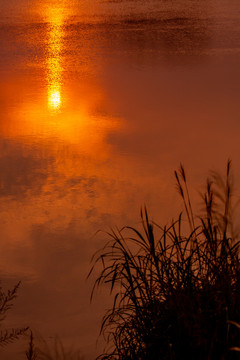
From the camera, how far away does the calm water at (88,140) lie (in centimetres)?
336

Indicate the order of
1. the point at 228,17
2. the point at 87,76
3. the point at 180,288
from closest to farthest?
1. the point at 180,288
2. the point at 87,76
3. the point at 228,17

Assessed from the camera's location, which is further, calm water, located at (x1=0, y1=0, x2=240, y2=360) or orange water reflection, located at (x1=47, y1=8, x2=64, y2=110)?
orange water reflection, located at (x1=47, y1=8, x2=64, y2=110)

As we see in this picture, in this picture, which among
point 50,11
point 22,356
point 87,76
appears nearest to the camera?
point 22,356

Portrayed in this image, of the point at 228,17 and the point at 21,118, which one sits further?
the point at 228,17

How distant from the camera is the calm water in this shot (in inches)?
132

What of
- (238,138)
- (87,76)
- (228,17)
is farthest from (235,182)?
(228,17)

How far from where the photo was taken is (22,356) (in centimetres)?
283

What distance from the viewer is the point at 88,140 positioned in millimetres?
5211

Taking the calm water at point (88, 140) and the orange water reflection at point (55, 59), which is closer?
the calm water at point (88, 140)

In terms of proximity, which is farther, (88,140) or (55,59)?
(55,59)

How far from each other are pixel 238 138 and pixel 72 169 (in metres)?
1.28

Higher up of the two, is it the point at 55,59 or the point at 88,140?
the point at 55,59

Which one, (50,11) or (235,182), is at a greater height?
(50,11)

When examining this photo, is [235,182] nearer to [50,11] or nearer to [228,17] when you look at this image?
[228,17]
